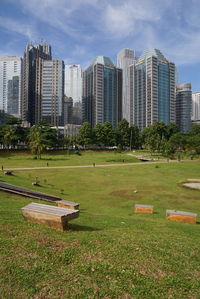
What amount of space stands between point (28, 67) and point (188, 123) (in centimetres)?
13960

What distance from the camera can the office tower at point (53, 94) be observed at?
153 metres

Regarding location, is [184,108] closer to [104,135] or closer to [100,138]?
[104,135]

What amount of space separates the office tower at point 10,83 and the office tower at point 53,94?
27633 mm

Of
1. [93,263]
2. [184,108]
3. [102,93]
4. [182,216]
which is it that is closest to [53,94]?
[102,93]

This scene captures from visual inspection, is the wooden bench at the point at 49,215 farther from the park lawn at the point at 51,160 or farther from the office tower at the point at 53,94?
the office tower at the point at 53,94

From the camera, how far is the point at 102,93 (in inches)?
7062

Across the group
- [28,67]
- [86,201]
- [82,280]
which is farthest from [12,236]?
[28,67]

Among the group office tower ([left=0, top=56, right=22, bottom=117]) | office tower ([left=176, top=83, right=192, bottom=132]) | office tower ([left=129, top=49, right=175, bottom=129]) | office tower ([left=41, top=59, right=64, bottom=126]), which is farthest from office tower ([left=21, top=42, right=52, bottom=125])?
office tower ([left=176, top=83, right=192, bottom=132])

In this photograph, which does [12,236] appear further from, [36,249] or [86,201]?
[86,201]

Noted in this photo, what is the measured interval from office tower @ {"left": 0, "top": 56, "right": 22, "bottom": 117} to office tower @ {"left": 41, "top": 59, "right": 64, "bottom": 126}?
90.7 ft

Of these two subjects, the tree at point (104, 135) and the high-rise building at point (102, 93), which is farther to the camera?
the high-rise building at point (102, 93)

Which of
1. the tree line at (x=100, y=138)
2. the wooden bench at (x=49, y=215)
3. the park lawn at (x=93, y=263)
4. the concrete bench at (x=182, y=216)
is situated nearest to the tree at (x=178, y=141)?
the tree line at (x=100, y=138)

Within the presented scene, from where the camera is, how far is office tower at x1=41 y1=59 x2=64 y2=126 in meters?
153

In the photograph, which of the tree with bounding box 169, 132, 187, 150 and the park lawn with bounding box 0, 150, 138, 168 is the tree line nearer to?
the tree with bounding box 169, 132, 187, 150
